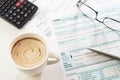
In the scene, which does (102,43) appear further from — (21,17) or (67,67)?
(21,17)

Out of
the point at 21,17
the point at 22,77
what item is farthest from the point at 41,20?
the point at 22,77

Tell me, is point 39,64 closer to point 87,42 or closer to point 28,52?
point 28,52

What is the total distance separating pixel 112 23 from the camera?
603 millimetres

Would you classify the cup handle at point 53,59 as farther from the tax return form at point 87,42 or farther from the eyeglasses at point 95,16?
the eyeglasses at point 95,16

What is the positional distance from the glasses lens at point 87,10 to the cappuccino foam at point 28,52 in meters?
0.16

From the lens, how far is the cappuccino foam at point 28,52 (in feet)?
1.62

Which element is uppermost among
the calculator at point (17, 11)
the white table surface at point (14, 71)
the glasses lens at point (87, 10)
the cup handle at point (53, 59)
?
the glasses lens at point (87, 10)

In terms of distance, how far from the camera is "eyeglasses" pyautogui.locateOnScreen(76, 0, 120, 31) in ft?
1.97

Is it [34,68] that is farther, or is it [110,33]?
[110,33]

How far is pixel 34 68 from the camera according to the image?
0.48m

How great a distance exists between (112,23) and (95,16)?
0.04 meters

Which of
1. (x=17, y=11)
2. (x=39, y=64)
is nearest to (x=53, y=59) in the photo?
(x=39, y=64)

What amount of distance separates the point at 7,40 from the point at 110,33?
0.25 meters

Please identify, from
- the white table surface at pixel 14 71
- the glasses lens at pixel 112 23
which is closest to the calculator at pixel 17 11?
the white table surface at pixel 14 71
